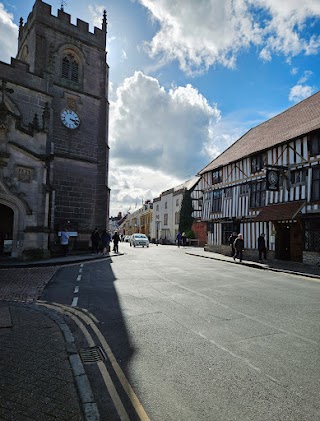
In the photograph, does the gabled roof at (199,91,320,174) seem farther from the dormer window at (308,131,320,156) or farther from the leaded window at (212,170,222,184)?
the leaded window at (212,170,222,184)

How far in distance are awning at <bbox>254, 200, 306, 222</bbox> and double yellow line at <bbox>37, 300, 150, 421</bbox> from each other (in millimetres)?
13206

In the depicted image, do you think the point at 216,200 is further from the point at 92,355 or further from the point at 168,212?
the point at 168,212

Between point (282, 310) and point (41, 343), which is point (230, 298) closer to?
point (282, 310)

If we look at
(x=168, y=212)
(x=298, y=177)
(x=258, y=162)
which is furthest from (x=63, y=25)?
(x=168, y=212)

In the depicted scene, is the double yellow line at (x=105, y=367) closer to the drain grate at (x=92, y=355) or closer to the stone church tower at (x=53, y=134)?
the drain grate at (x=92, y=355)

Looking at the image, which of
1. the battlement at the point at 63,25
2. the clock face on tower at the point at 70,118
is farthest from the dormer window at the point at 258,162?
the battlement at the point at 63,25

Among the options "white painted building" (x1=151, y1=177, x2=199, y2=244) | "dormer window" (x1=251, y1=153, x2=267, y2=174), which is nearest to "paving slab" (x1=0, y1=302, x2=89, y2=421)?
"dormer window" (x1=251, y1=153, x2=267, y2=174)

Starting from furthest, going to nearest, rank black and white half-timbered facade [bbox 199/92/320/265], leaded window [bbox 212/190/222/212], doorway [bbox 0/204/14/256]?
1. leaded window [bbox 212/190/222/212]
2. doorway [bbox 0/204/14/256]
3. black and white half-timbered facade [bbox 199/92/320/265]

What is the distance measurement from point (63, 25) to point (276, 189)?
19266 millimetres

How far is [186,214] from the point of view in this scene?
4319cm

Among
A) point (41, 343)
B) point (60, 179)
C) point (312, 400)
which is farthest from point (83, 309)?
point (60, 179)

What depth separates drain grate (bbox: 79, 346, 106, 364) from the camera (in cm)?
405

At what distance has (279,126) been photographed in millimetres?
21562

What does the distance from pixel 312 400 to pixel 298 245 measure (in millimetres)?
16448
